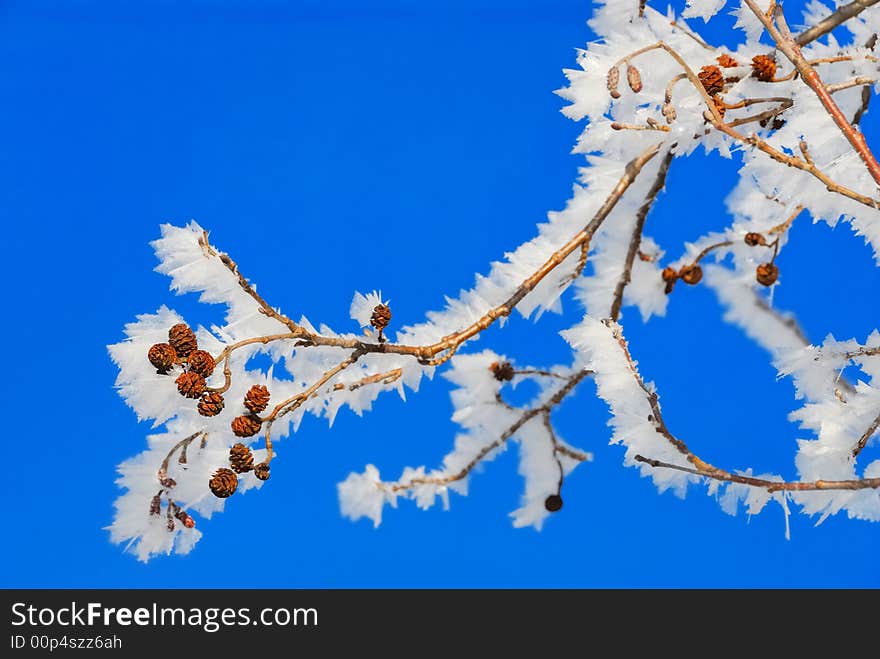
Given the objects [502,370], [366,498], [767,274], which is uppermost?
[767,274]

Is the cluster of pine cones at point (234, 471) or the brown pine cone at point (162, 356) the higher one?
the brown pine cone at point (162, 356)

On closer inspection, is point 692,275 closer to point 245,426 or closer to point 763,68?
point 763,68

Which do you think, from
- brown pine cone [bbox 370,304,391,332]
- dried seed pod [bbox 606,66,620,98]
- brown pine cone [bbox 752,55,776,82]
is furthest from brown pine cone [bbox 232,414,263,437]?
brown pine cone [bbox 752,55,776,82]

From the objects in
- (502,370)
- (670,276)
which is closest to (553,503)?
(502,370)

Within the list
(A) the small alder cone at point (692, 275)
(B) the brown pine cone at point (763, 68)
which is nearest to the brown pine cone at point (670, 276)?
(A) the small alder cone at point (692, 275)

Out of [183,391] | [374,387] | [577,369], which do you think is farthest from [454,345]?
[577,369]

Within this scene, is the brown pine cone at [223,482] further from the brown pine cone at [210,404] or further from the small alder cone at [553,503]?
the small alder cone at [553,503]

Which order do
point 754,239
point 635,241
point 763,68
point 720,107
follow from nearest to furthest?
point 720,107 → point 763,68 → point 635,241 → point 754,239
